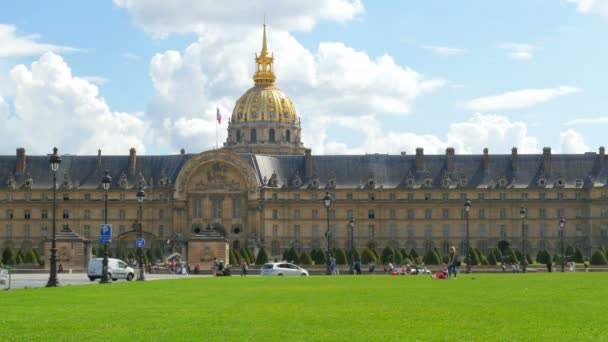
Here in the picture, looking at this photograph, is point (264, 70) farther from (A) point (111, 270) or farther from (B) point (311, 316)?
(B) point (311, 316)

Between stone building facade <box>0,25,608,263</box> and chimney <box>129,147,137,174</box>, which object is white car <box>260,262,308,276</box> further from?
chimney <box>129,147,137,174</box>

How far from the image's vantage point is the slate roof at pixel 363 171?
129375 mm

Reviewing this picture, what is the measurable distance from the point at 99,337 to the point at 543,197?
111648 mm

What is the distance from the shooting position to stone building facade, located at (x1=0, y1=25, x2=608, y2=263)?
127812mm

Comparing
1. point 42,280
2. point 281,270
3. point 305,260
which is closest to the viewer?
point 42,280

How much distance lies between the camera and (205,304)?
100 ft

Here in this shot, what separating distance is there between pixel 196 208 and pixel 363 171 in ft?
63.6

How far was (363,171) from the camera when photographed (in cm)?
13262

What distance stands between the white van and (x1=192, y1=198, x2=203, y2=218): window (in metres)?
67.0

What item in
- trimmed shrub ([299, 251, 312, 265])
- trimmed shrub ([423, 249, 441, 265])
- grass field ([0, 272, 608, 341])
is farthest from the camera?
trimmed shrub ([299, 251, 312, 265])

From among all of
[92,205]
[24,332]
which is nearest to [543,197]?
[92,205]

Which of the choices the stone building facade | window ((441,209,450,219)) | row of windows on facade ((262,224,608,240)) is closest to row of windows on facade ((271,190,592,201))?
the stone building facade

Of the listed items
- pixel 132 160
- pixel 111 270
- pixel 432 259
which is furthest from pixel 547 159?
pixel 111 270

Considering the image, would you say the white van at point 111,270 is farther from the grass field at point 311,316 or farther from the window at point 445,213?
the window at point 445,213
